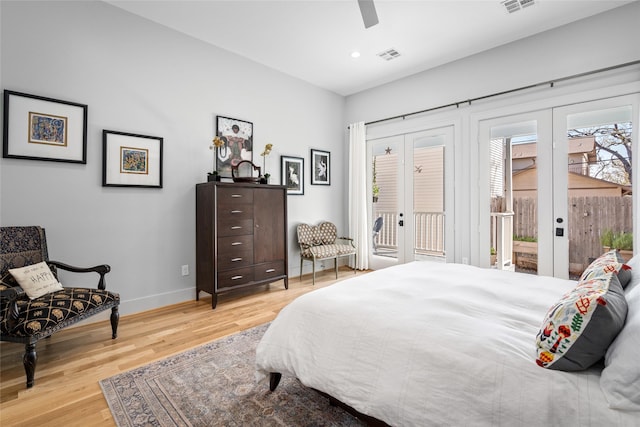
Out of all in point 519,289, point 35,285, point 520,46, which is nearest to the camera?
point 519,289

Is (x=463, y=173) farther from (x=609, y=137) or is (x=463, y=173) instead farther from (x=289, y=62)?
(x=289, y=62)

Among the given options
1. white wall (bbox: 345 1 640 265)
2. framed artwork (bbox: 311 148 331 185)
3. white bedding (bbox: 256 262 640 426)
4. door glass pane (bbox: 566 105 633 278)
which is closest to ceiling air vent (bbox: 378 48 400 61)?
white wall (bbox: 345 1 640 265)

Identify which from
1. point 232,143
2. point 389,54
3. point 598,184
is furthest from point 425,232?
point 232,143

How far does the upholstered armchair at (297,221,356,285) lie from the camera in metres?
4.45

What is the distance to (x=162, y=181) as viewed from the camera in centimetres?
338

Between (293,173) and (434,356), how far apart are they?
3.79m

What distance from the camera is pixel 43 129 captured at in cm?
268

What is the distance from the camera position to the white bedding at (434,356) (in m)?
1.00

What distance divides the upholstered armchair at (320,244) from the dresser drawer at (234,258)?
1030 millimetres

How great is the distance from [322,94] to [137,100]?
114 inches

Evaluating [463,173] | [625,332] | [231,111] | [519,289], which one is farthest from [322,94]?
[625,332]

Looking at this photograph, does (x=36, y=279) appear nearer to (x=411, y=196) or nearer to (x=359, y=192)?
(x=359, y=192)

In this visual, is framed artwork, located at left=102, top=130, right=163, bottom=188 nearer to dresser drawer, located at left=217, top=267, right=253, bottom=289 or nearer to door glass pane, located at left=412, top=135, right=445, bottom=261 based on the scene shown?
dresser drawer, located at left=217, top=267, right=253, bottom=289

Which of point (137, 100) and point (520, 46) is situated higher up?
point (520, 46)
